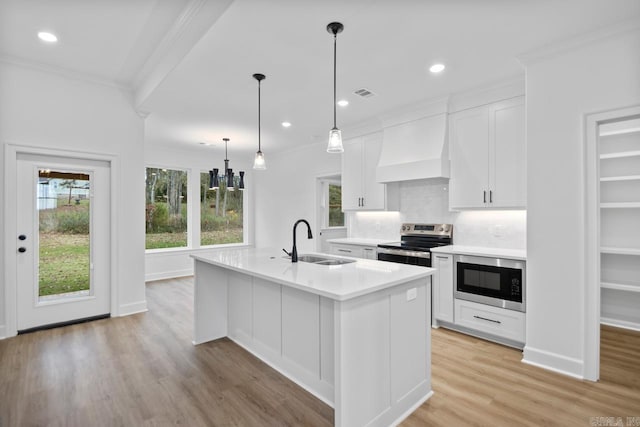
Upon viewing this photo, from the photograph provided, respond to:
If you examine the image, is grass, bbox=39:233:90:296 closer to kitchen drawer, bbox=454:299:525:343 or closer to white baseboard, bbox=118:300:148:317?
white baseboard, bbox=118:300:148:317

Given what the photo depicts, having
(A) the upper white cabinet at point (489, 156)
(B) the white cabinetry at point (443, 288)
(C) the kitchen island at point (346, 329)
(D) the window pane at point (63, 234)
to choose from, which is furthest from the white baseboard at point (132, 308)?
(A) the upper white cabinet at point (489, 156)

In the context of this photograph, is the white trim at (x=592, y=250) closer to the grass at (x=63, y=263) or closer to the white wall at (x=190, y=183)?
the grass at (x=63, y=263)

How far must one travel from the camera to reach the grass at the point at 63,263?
3654 millimetres

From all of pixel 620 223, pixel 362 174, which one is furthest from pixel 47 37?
pixel 620 223

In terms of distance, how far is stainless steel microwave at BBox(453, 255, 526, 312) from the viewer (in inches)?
120

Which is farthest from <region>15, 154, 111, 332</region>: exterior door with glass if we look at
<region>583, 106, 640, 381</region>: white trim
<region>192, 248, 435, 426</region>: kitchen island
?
<region>583, 106, 640, 381</region>: white trim

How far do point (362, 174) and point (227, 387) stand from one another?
344 cm

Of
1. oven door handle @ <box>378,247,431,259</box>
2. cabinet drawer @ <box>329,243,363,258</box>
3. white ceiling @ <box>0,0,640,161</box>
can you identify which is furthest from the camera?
cabinet drawer @ <box>329,243,363,258</box>

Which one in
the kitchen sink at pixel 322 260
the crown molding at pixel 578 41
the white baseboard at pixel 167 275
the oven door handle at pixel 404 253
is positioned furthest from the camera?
the white baseboard at pixel 167 275

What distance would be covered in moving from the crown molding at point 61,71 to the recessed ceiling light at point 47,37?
652 mm

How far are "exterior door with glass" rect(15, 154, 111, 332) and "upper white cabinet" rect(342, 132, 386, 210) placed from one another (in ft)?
10.9

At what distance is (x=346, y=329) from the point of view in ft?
5.82

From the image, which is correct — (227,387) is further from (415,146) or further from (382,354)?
(415,146)

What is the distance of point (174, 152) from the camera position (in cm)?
658
